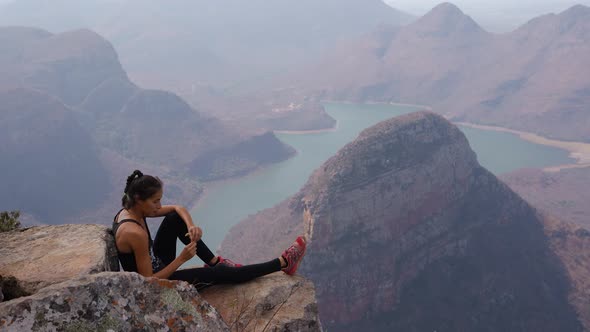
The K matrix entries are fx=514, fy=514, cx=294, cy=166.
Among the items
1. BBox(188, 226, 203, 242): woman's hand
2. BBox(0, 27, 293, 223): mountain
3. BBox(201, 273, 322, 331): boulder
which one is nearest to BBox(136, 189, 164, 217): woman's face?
BBox(188, 226, 203, 242): woman's hand

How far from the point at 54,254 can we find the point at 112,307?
2749 mm

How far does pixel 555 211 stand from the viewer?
6044 centimetres

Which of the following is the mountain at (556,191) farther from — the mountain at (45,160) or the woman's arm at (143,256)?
the woman's arm at (143,256)

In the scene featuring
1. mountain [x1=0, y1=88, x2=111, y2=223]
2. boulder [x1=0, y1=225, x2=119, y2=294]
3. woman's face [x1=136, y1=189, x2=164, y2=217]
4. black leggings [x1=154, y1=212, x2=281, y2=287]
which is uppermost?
woman's face [x1=136, y1=189, x2=164, y2=217]

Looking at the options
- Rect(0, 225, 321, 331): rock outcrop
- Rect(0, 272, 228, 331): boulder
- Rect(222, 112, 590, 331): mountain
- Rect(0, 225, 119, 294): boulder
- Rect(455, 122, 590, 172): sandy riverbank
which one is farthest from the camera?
Rect(455, 122, 590, 172): sandy riverbank

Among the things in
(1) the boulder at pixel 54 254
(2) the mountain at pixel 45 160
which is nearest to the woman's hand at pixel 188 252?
(1) the boulder at pixel 54 254

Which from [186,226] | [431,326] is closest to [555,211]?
[431,326]

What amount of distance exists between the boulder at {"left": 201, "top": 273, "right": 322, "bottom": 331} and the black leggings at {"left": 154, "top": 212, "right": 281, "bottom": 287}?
11 cm

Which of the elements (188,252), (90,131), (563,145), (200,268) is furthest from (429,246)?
(563,145)

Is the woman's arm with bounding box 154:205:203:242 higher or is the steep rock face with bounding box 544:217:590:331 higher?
the woman's arm with bounding box 154:205:203:242

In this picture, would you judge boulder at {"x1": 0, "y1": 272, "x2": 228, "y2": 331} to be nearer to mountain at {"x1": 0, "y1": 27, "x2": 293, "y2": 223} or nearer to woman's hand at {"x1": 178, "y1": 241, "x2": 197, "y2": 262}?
woman's hand at {"x1": 178, "y1": 241, "x2": 197, "y2": 262}

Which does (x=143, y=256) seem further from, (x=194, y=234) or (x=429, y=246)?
(x=429, y=246)

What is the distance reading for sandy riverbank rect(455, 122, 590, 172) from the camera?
86.3m

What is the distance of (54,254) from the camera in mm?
6367
